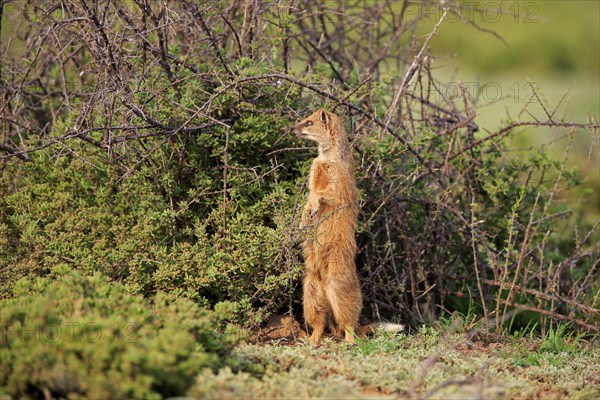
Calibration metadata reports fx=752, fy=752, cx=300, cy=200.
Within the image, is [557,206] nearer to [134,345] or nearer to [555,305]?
[555,305]

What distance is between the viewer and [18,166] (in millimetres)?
6621

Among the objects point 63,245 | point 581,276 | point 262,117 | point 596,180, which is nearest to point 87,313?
point 63,245

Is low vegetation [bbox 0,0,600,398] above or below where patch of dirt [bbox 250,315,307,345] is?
above

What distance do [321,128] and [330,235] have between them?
85 centimetres

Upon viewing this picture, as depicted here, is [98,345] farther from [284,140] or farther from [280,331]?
[284,140]

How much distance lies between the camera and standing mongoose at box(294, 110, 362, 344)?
5871 mm

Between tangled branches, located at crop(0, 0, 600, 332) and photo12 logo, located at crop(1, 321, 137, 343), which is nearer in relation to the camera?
photo12 logo, located at crop(1, 321, 137, 343)

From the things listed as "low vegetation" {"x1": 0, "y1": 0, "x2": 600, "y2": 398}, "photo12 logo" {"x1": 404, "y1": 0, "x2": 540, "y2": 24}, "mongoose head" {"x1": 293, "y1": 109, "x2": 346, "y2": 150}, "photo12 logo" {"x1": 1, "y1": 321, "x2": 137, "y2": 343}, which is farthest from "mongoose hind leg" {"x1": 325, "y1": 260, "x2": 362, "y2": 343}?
"photo12 logo" {"x1": 404, "y1": 0, "x2": 540, "y2": 24}

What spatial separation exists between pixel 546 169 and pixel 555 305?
4.31ft

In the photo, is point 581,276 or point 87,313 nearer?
point 87,313

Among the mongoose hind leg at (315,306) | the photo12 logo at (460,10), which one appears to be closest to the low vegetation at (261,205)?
the mongoose hind leg at (315,306)

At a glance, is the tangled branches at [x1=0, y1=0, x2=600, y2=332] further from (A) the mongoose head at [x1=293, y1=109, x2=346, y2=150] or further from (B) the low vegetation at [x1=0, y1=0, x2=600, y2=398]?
(A) the mongoose head at [x1=293, y1=109, x2=346, y2=150]

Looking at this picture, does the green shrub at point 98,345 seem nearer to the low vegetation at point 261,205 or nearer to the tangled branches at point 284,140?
the low vegetation at point 261,205

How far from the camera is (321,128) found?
5.96 metres
